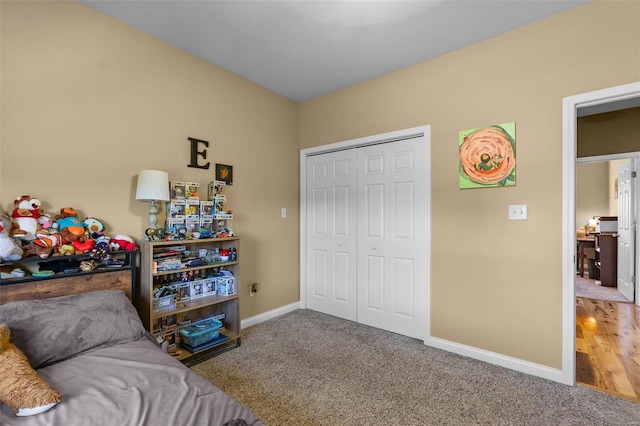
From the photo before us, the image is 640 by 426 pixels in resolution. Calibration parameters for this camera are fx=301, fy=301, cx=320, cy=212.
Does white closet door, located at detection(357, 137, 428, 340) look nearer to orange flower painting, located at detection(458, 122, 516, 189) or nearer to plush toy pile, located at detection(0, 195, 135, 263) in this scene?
orange flower painting, located at detection(458, 122, 516, 189)

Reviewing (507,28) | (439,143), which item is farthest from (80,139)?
(507,28)

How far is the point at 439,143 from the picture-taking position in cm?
273

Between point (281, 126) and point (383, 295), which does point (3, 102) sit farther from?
point (383, 295)

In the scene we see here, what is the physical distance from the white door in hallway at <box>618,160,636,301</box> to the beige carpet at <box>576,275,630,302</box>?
0.30 feet

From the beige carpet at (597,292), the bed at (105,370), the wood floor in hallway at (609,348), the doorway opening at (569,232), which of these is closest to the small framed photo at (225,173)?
the bed at (105,370)

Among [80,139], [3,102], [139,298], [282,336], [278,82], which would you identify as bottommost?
[282,336]

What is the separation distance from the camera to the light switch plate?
7.60ft

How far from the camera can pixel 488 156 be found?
2.47m

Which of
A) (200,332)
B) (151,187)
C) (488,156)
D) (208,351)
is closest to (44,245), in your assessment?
(151,187)

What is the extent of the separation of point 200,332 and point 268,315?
3.42ft

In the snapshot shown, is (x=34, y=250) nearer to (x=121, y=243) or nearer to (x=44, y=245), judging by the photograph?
(x=44, y=245)

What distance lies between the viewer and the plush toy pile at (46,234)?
5.52 ft

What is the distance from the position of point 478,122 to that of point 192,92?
8.31 ft

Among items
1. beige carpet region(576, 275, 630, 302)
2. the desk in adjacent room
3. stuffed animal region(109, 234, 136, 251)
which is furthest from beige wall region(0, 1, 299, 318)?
the desk in adjacent room
